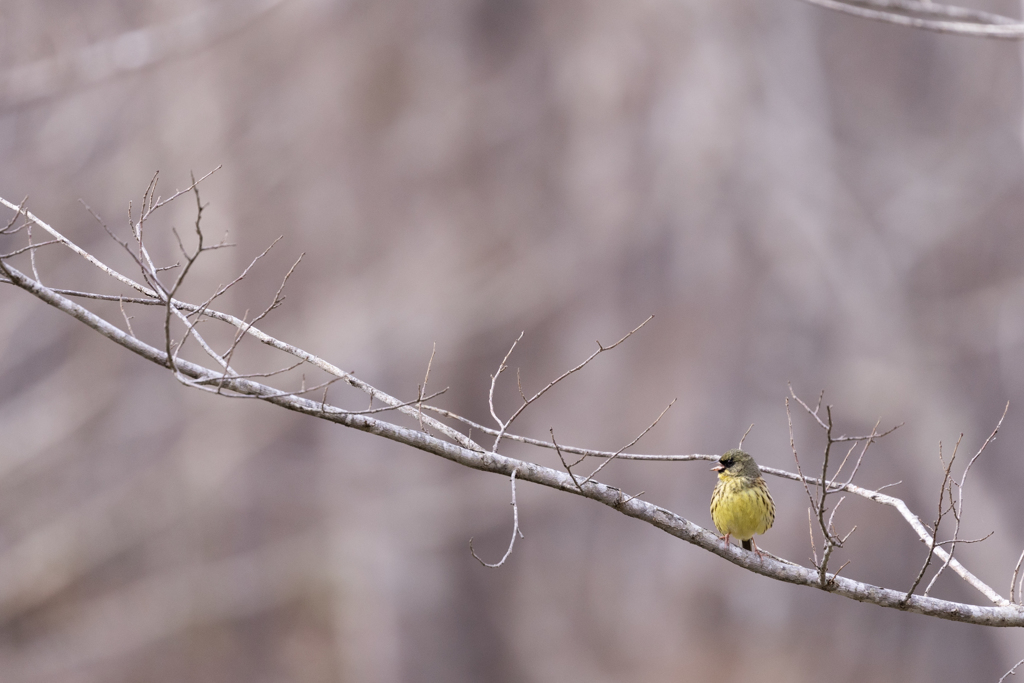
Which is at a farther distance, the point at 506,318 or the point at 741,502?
the point at 506,318

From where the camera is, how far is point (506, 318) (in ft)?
53.8

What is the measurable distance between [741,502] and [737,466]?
35 centimetres

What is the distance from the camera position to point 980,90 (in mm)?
16188

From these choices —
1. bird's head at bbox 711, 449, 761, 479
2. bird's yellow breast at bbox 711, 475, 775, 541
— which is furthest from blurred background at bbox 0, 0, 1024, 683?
bird's yellow breast at bbox 711, 475, 775, 541

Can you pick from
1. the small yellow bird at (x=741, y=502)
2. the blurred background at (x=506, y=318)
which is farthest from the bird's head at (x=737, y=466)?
the blurred background at (x=506, y=318)

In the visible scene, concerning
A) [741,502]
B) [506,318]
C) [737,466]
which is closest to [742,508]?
[741,502]

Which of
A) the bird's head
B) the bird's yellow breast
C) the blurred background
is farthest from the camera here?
the blurred background

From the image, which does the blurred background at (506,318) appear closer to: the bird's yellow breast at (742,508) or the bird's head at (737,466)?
the bird's head at (737,466)

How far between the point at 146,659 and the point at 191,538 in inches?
83.2

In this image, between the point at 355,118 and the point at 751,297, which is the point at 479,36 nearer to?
the point at 355,118

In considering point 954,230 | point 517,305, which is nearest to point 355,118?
point 517,305

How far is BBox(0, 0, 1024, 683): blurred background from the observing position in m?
14.6

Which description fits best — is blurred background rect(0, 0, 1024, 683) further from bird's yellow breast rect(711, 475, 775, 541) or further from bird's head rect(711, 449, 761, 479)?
bird's yellow breast rect(711, 475, 775, 541)

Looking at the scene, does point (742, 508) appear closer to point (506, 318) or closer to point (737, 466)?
point (737, 466)
